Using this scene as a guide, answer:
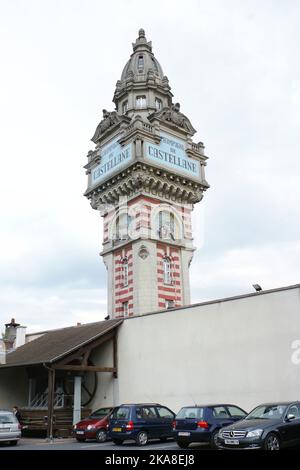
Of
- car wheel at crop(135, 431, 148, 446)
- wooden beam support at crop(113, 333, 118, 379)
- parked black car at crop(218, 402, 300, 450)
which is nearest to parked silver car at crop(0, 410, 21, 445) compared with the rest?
car wheel at crop(135, 431, 148, 446)

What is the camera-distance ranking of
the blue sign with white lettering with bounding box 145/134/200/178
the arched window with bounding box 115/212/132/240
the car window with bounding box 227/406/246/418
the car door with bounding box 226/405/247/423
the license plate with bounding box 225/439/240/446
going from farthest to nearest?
the arched window with bounding box 115/212/132/240 < the blue sign with white lettering with bounding box 145/134/200/178 < the car window with bounding box 227/406/246/418 < the car door with bounding box 226/405/247/423 < the license plate with bounding box 225/439/240/446

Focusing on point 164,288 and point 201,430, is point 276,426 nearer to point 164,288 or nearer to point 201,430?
point 201,430

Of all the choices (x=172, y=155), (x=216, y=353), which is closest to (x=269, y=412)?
(x=216, y=353)

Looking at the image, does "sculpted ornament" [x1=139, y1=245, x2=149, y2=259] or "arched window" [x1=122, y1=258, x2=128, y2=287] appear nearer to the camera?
"sculpted ornament" [x1=139, y1=245, x2=149, y2=259]

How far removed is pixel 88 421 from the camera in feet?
62.3

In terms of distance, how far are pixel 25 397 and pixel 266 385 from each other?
606 inches

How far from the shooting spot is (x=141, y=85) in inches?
1506

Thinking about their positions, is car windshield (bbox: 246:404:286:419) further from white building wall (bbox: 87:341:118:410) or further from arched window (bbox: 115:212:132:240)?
arched window (bbox: 115:212:132:240)

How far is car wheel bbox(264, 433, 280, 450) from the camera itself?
11.7 metres

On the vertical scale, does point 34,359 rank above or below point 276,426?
above

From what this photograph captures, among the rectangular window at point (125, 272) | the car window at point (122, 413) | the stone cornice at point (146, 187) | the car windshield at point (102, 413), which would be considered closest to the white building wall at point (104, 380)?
the car windshield at point (102, 413)

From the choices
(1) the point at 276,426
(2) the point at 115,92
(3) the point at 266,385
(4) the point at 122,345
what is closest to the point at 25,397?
(4) the point at 122,345

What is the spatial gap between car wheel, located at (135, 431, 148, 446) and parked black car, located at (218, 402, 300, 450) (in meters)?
4.51

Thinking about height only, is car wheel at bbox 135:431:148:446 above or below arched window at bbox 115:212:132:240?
below
